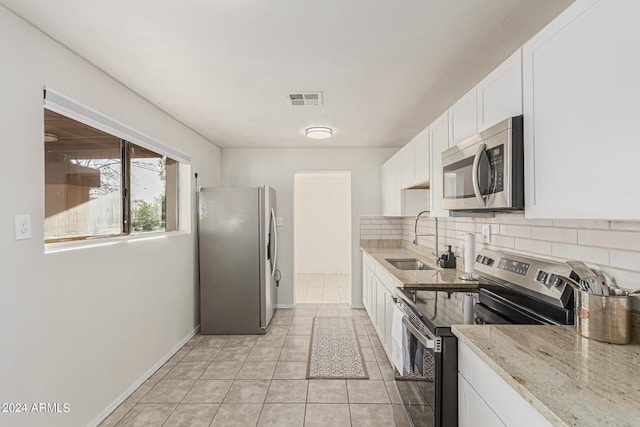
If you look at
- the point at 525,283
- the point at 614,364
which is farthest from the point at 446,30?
the point at 614,364

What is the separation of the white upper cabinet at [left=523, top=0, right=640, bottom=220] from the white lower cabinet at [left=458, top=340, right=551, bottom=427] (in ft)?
1.97

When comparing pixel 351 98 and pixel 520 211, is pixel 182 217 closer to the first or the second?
pixel 351 98

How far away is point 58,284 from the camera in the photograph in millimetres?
1860

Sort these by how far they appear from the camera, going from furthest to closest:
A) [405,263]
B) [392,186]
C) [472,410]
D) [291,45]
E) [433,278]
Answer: [392,186] < [405,263] < [433,278] < [291,45] < [472,410]

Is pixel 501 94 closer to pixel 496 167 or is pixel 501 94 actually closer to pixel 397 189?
pixel 496 167

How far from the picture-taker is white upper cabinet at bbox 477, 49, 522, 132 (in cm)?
143

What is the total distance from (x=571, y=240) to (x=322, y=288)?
4874 mm

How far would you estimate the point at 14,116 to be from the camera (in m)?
1.62

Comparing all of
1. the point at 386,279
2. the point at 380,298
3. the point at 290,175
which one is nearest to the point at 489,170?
the point at 386,279

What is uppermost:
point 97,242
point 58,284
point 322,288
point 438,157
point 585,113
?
point 438,157

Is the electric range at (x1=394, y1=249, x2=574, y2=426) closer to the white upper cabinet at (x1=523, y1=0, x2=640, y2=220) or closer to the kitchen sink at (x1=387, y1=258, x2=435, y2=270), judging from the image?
the white upper cabinet at (x1=523, y1=0, x2=640, y2=220)

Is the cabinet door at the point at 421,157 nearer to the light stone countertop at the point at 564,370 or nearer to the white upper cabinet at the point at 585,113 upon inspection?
the white upper cabinet at the point at 585,113

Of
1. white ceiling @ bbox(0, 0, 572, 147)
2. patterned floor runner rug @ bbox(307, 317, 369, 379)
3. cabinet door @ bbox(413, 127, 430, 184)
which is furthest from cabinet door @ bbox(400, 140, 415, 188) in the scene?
patterned floor runner rug @ bbox(307, 317, 369, 379)

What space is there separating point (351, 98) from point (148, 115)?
1755 mm
